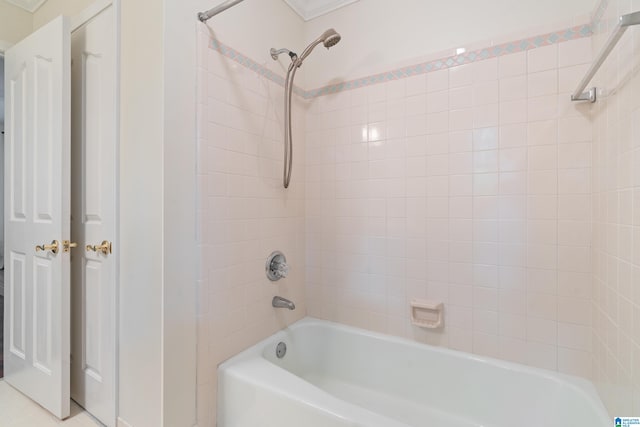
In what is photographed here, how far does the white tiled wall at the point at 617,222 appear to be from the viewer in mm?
854

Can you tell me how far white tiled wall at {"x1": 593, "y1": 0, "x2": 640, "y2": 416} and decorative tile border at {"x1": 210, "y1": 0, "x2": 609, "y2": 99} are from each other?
102mm

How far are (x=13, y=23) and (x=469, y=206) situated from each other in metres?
3.04

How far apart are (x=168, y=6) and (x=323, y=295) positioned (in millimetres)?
1689

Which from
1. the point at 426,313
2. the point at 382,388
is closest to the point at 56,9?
the point at 426,313

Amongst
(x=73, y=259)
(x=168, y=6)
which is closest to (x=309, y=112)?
(x=168, y=6)

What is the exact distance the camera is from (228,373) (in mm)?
1280

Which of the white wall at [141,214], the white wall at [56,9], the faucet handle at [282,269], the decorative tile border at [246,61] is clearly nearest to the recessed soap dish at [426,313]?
the faucet handle at [282,269]

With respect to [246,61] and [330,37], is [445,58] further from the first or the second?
[246,61]

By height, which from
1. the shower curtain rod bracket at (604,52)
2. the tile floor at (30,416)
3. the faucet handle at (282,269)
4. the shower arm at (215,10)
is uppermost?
the shower arm at (215,10)

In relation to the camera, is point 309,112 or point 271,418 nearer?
point 271,418

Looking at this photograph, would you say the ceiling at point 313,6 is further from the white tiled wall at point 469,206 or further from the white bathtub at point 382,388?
the white bathtub at point 382,388

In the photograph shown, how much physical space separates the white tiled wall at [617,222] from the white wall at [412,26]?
0.28 m

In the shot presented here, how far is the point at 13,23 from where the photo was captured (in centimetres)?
184

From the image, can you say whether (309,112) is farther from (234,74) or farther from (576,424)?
(576,424)
